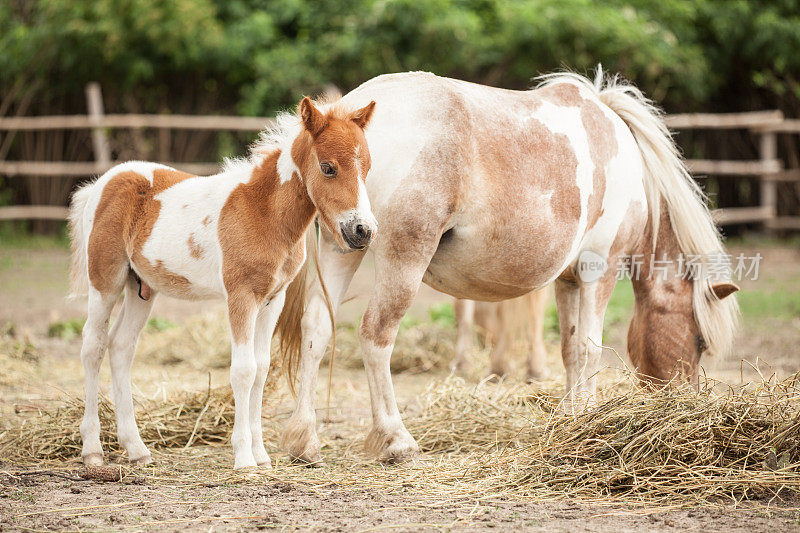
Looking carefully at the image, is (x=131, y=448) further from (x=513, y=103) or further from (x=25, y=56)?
(x=25, y=56)

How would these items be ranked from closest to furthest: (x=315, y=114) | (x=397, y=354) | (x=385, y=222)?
1. (x=315, y=114)
2. (x=385, y=222)
3. (x=397, y=354)

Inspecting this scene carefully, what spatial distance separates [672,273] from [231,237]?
256 cm

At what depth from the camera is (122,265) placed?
3.95 m

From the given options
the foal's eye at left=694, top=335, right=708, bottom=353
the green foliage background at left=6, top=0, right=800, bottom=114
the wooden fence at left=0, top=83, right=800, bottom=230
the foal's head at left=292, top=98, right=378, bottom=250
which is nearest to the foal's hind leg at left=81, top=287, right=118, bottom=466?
the foal's head at left=292, top=98, right=378, bottom=250

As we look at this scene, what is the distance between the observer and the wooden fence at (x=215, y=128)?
12422 millimetres

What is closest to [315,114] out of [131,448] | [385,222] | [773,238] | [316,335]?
[385,222]

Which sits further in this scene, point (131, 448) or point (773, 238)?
point (773, 238)

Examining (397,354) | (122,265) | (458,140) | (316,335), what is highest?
(458,140)

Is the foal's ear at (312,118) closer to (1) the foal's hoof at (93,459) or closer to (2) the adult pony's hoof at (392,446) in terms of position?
(2) the adult pony's hoof at (392,446)

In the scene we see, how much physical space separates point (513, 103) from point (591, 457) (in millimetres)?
1739

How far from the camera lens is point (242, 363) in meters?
3.66

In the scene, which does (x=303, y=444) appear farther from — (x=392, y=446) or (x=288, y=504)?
(x=288, y=504)

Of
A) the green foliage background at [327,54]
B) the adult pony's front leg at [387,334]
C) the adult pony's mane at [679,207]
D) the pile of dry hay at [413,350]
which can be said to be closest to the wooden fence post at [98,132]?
the green foliage background at [327,54]

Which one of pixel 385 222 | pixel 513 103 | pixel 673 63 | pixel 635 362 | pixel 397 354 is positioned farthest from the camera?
pixel 673 63
